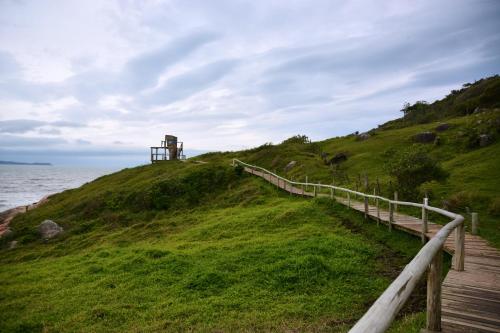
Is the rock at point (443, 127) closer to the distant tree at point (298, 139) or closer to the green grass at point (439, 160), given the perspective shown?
the green grass at point (439, 160)

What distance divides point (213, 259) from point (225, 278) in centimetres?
209

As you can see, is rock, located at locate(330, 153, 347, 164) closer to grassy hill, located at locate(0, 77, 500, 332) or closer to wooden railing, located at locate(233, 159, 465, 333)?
grassy hill, located at locate(0, 77, 500, 332)

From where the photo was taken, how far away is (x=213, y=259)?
1250 centimetres

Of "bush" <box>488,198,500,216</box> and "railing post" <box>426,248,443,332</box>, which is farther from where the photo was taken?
"bush" <box>488,198,500,216</box>

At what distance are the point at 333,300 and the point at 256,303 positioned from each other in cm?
189

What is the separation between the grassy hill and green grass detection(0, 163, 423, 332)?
49mm

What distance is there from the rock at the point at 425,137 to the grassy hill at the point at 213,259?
889cm

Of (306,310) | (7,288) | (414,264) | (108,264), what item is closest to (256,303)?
(306,310)

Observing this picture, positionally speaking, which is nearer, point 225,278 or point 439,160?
point 225,278

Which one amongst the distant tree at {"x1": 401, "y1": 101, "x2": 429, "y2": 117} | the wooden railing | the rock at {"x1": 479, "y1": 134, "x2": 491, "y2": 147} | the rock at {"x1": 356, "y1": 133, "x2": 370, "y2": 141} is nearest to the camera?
the wooden railing

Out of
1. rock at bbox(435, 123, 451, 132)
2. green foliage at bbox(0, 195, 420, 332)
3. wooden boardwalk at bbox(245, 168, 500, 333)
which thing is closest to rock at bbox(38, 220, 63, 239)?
green foliage at bbox(0, 195, 420, 332)

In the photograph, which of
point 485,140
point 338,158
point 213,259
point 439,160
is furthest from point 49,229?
point 485,140

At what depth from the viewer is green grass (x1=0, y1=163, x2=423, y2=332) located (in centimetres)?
832

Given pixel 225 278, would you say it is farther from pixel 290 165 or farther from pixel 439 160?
pixel 290 165
